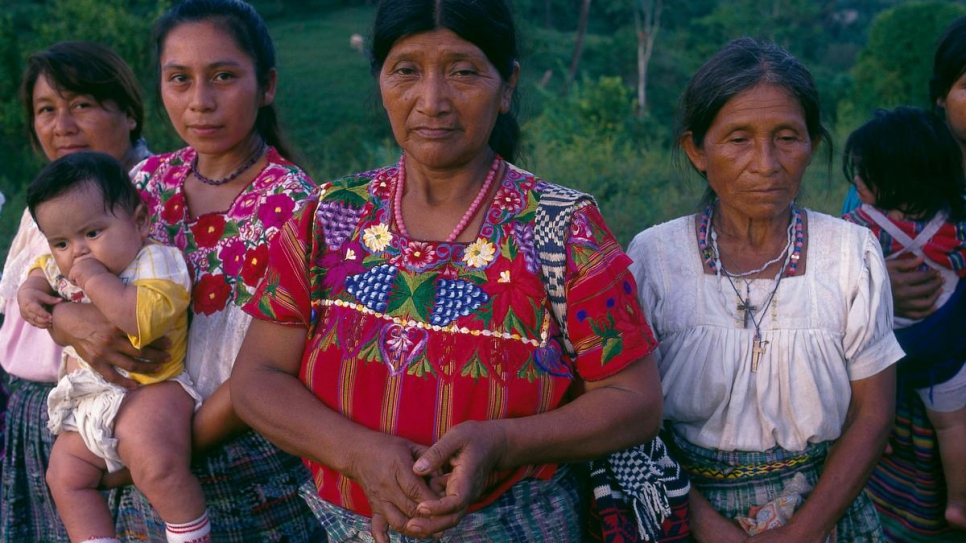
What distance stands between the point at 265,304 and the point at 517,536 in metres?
0.83

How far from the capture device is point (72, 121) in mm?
3268

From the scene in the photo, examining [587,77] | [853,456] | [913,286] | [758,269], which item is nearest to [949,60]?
[913,286]

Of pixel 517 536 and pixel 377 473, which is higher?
pixel 377 473

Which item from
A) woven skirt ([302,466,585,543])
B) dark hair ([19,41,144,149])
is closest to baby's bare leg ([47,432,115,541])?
A: woven skirt ([302,466,585,543])

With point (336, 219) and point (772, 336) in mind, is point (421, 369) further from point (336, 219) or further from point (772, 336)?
point (772, 336)

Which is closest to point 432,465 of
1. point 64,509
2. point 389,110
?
point 389,110

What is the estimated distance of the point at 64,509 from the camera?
2.63 meters

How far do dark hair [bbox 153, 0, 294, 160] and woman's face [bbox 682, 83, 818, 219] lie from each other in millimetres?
1486

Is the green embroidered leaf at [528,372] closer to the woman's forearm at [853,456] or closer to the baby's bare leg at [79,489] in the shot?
the woman's forearm at [853,456]

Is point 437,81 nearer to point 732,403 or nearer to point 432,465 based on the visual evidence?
point 432,465

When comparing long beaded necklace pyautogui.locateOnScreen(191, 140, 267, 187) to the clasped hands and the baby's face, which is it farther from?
the clasped hands

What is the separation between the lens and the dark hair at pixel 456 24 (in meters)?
2.04

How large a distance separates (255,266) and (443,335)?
877 millimetres

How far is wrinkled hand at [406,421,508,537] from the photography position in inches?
71.9
